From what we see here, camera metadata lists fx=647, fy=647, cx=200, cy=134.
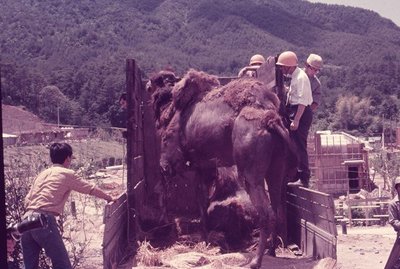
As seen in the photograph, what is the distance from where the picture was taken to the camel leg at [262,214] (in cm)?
647

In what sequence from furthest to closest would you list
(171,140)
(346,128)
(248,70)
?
(346,128) < (248,70) < (171,140)

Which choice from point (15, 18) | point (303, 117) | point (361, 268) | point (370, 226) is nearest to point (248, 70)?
point (303, 117)

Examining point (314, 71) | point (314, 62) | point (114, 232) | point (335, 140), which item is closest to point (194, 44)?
point (335, 140)

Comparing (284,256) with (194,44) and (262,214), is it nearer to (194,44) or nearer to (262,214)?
(262,214)

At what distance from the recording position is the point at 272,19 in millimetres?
142000

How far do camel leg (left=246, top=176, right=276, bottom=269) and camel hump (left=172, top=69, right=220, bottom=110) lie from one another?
4.99 ft

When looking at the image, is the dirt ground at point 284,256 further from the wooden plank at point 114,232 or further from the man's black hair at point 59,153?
the man's black hair at point 59,153

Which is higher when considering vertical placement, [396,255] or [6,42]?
[6,42]

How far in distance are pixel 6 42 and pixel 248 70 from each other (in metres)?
95.5

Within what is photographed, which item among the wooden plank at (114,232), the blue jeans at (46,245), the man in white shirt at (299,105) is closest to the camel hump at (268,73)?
the man in white shirt at (299,105)

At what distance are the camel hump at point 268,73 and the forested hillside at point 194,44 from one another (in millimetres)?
45088

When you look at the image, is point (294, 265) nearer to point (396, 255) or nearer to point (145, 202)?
point (396, 255)

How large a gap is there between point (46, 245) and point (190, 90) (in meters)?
2.87

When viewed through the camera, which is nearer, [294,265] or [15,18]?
[294,265]
